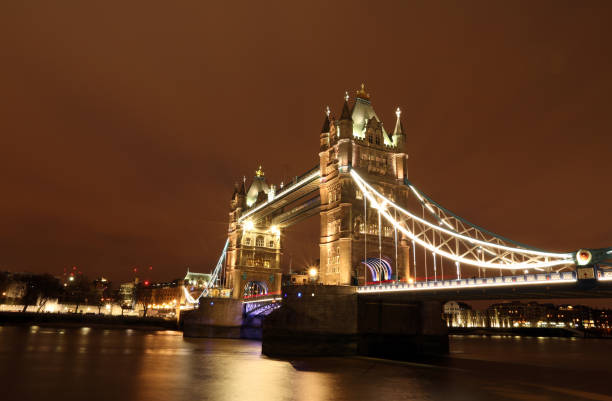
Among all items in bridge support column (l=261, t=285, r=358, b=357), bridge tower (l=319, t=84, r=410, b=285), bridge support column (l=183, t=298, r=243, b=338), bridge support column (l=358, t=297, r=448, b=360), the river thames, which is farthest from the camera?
bridge support column (l=183, t=298, r=243, b=338)

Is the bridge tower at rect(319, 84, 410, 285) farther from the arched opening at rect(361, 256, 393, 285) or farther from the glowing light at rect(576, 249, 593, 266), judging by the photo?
the glowing light at rect(576, 249, 593, 266)

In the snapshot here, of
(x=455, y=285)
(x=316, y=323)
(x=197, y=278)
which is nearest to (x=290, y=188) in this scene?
(x=316, y=323)

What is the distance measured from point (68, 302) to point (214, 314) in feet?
274

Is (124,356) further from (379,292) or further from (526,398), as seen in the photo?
(526,398)

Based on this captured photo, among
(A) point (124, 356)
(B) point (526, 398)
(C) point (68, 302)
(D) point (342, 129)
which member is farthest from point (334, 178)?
(C) point (68, 302)

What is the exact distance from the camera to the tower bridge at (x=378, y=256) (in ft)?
84.6

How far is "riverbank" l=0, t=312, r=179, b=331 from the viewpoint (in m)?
83.5

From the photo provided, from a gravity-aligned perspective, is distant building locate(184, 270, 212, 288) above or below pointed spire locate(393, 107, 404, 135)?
below

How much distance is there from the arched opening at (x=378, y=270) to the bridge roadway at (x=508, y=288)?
29.9 ft

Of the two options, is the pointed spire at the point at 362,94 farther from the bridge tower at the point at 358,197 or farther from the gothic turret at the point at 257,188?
the gothic turret at the point at 257,188

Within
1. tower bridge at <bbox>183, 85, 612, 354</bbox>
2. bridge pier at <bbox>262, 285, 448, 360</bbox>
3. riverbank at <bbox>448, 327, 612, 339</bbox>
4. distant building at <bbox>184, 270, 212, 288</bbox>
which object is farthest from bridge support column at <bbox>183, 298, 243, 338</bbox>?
riverbank at <bbox>448, 327, 612, 339</bbox>

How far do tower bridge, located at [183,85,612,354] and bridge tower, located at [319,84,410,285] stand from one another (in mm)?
98

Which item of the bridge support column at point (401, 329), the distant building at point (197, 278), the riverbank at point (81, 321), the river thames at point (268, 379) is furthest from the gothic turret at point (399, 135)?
the distant building at point (197, 278)

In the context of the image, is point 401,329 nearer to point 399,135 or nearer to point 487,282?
point 487,282
